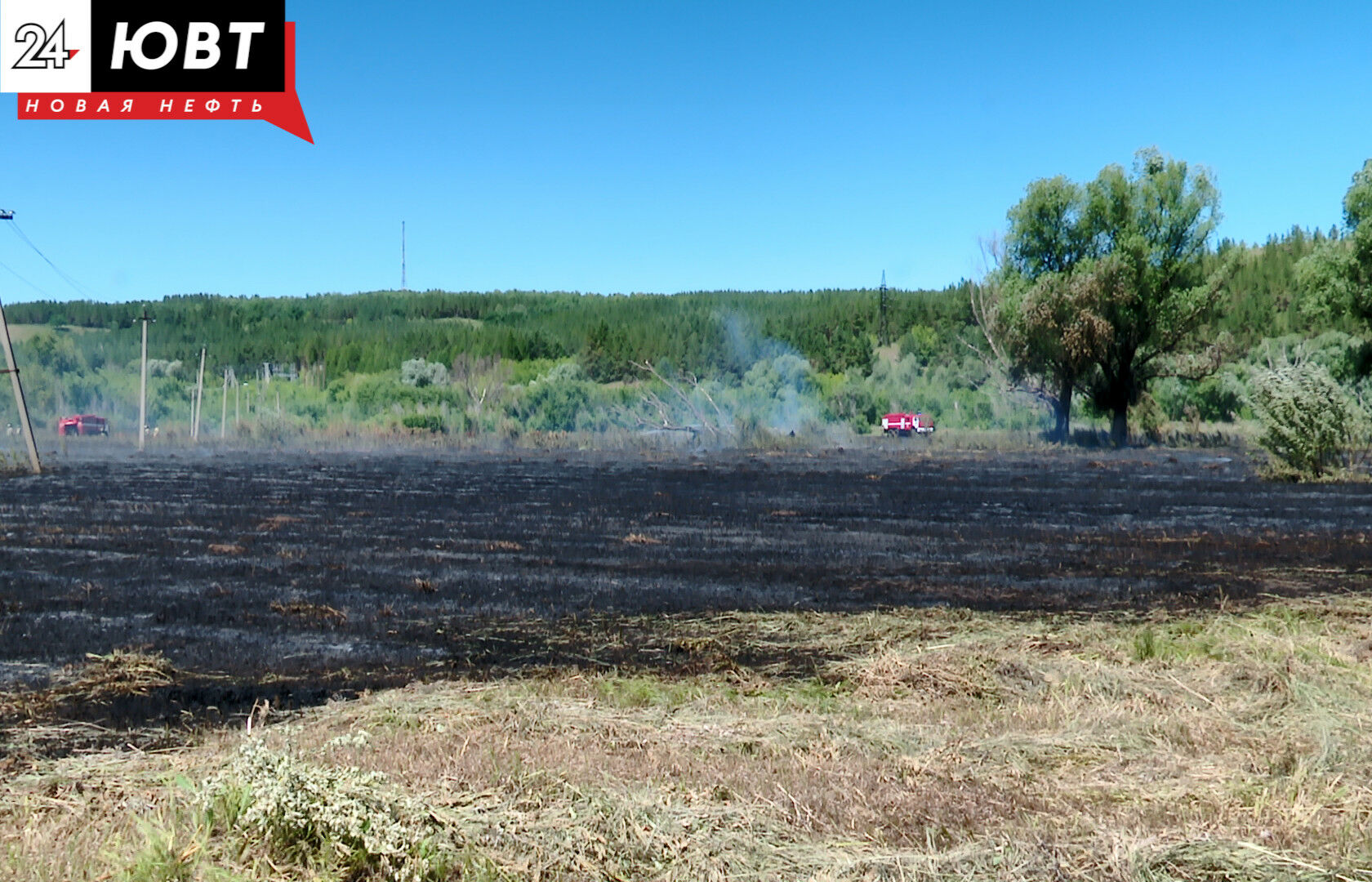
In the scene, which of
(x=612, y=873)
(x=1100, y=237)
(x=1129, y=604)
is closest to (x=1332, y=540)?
(x=1129, y=604)

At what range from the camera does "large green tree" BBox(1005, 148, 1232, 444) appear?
49.5m

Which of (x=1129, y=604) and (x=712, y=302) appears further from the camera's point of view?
(x=712, y=302)

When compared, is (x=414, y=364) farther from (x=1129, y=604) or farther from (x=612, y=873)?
(x=612, y=873)

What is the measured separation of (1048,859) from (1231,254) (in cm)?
5061

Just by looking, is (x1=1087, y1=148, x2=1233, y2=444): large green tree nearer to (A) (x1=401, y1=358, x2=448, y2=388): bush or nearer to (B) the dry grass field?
(B) the dry grass field

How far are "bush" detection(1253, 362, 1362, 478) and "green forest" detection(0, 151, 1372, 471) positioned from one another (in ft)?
0.69

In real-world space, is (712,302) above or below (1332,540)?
above

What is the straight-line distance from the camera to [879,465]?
3822 centimetres

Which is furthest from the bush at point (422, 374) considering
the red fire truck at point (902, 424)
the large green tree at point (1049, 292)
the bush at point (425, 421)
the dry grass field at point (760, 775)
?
the dry grass field at point (760, 775)

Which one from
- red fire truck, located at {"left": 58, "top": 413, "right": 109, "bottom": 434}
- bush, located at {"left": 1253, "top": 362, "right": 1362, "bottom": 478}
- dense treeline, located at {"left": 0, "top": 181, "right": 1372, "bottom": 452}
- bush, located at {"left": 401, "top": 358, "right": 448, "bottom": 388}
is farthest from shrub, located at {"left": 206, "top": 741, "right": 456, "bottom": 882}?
bush, located at {"left": 401, "top": 358, "right": 448, "bottom": 388}

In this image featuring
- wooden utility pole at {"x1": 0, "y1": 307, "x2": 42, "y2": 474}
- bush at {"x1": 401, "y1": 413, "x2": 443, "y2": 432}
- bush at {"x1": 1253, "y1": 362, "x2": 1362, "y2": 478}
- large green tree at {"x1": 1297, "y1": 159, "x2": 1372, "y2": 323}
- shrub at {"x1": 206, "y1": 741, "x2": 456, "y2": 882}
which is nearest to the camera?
shrub at {"x1": 206, "y1": 741, "x2": 456, "y2": 882}

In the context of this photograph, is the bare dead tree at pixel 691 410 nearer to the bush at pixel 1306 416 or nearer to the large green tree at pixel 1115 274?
the large green tree at pixel 1115 274

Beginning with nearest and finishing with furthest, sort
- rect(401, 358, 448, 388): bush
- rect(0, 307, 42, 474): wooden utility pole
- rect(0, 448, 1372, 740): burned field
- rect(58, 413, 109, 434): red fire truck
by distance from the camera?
rect(0, 448, 1372, 740): burned field, rect(0, 307, 42, 474): wooden utility pole, rect(58, 413, 109, 434): red fire truck, rect(401, 358, 448, 388): bush

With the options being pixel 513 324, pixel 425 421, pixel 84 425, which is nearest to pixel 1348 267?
pixel 425 421
